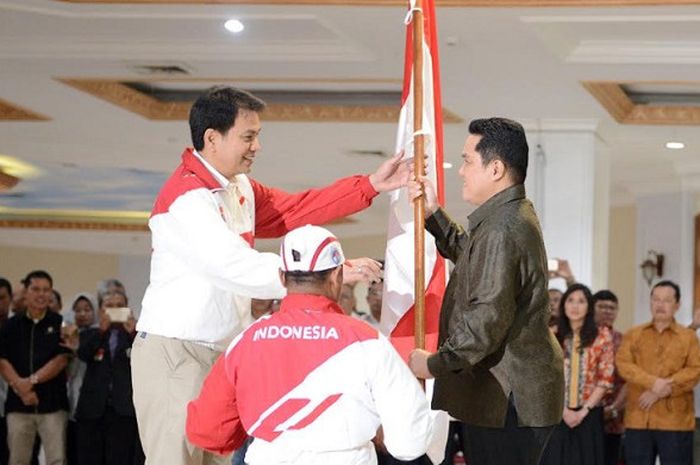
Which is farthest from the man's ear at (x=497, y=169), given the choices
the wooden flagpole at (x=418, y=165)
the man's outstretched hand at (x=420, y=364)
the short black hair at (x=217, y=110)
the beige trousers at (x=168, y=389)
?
the beige trousers at (x=168, y=389)

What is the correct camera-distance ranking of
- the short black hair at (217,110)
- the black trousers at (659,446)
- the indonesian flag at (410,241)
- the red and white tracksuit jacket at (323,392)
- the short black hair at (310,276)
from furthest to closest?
the black trousers at (659,446) → the indonesian flag at (410,241) → the short black hair at (217,110) → the short black hair at (310,276) → the red and white tracksuit jacket at (323,392)

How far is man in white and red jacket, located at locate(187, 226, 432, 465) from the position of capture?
3.34 metres

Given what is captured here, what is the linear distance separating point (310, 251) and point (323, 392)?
35 centimetres

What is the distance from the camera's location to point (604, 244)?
450 inches

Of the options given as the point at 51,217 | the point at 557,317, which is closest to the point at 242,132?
the point at 557,317

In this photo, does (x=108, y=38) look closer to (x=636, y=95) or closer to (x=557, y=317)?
(x=557, y=317)

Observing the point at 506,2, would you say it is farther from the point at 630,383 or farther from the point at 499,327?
the point at 499,327

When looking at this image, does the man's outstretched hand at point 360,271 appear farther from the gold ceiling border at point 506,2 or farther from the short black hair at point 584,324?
the short black hair at point 584,324

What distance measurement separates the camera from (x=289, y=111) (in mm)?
11172

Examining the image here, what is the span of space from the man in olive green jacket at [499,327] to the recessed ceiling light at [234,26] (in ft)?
15.3

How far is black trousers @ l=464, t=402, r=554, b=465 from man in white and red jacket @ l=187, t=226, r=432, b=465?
1.34 feet

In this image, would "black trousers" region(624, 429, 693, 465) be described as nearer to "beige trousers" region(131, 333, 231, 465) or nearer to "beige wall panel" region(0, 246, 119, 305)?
"beige trousers" region(131, 333, 231, 465)

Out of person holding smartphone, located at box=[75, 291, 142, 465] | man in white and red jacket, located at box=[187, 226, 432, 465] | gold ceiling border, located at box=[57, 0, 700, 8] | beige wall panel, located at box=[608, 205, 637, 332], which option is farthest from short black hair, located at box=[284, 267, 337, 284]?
beige wall panel, located at box=[608, 205, 637, 332]

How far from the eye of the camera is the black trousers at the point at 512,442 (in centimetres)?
374
